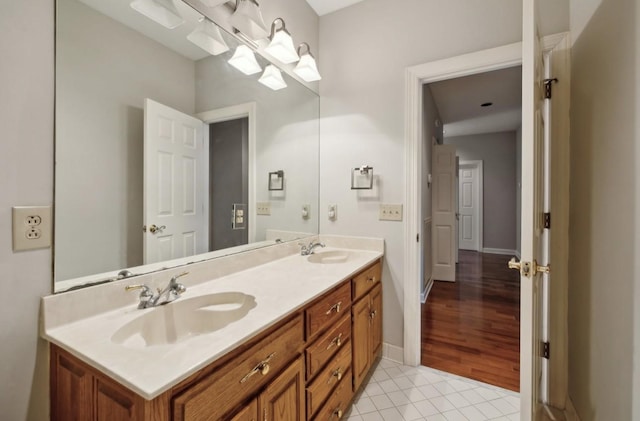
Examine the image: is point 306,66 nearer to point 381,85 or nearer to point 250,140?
point 381,85

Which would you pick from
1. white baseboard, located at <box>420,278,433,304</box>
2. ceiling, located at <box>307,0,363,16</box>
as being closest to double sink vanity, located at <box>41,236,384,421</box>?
white baseboard, located at <box>420,278,433,304</box>

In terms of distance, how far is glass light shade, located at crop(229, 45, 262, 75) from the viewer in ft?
5.03

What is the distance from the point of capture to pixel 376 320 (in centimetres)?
189

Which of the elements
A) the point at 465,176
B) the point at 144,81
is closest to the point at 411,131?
the point at 144,81

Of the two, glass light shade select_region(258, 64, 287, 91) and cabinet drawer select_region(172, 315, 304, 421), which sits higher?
glass light shade select_region(258, 64, 287, 91)

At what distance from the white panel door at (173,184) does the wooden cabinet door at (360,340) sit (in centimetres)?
91

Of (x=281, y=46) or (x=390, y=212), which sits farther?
(x=390, y=212)

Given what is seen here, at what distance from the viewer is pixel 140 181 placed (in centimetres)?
114

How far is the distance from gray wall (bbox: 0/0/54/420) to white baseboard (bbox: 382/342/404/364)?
71.5 inches

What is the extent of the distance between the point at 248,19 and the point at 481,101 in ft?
11.9

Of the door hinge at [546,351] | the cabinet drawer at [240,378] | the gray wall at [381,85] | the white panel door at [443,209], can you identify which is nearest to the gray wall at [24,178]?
the cabinet drawer at [240,378]

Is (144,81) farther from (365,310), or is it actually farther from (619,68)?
(619,68)

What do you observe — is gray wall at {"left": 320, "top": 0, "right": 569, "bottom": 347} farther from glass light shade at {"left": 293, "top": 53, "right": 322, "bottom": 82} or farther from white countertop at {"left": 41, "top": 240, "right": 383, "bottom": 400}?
white countertop at {"left": 41, "top": 240, "right": 383, "bottom": 400}

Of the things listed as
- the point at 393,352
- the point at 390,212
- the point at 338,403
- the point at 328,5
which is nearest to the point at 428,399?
the point at 393,352
